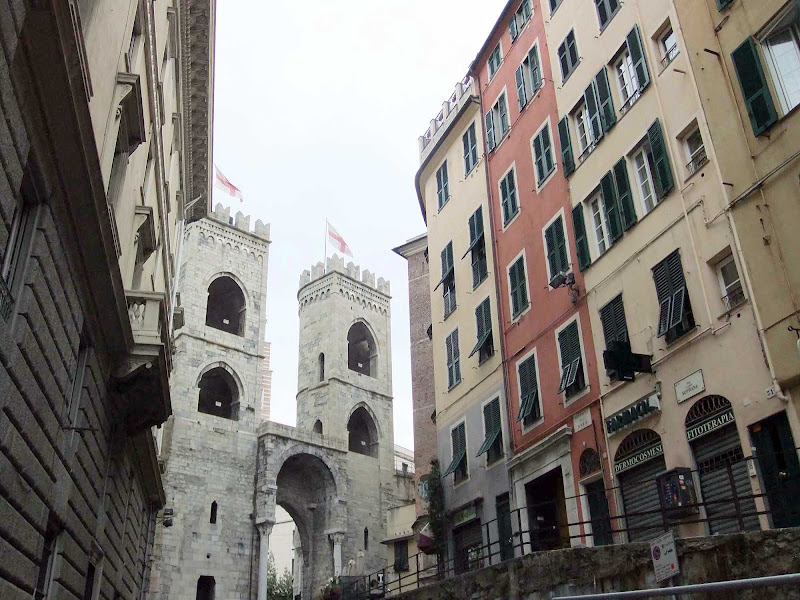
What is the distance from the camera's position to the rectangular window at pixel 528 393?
1803cm

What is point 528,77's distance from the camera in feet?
68.2

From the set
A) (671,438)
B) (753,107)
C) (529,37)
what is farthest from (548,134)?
(671,438)

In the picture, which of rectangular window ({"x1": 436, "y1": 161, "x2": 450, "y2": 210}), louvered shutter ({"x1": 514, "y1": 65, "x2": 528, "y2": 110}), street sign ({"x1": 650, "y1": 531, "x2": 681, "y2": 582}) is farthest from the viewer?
rectangular window ({"x1": 436, "y1": 161, "x2": 450, "y2": 210})

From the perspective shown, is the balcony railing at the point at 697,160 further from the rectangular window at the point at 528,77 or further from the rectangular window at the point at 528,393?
the rectangular window at the point at 528,77

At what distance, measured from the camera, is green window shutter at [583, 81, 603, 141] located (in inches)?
664

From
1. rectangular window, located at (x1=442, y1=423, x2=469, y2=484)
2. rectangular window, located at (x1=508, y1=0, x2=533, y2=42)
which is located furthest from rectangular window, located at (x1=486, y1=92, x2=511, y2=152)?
rectangular window, located at (x1=442, y1=423, x2=469, y2=484)

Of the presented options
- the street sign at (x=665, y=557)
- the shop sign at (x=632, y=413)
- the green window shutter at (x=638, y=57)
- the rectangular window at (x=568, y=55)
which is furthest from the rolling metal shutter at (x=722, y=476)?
the rectangular window at (x=568, y=55)

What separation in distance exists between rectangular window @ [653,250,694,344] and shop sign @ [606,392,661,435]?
3.75 ft

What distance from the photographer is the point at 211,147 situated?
2558 centimetres

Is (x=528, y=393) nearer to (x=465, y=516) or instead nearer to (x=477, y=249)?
(x=465, y=516)

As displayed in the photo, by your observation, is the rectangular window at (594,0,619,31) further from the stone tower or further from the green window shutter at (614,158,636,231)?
the stone tower

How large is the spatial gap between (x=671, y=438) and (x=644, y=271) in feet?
10.6

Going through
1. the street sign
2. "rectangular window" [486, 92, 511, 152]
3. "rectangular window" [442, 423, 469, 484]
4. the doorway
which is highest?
"rectangular window" [486, 92, 511, 152]

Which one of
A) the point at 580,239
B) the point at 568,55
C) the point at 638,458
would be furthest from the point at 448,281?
the point at 638,458
